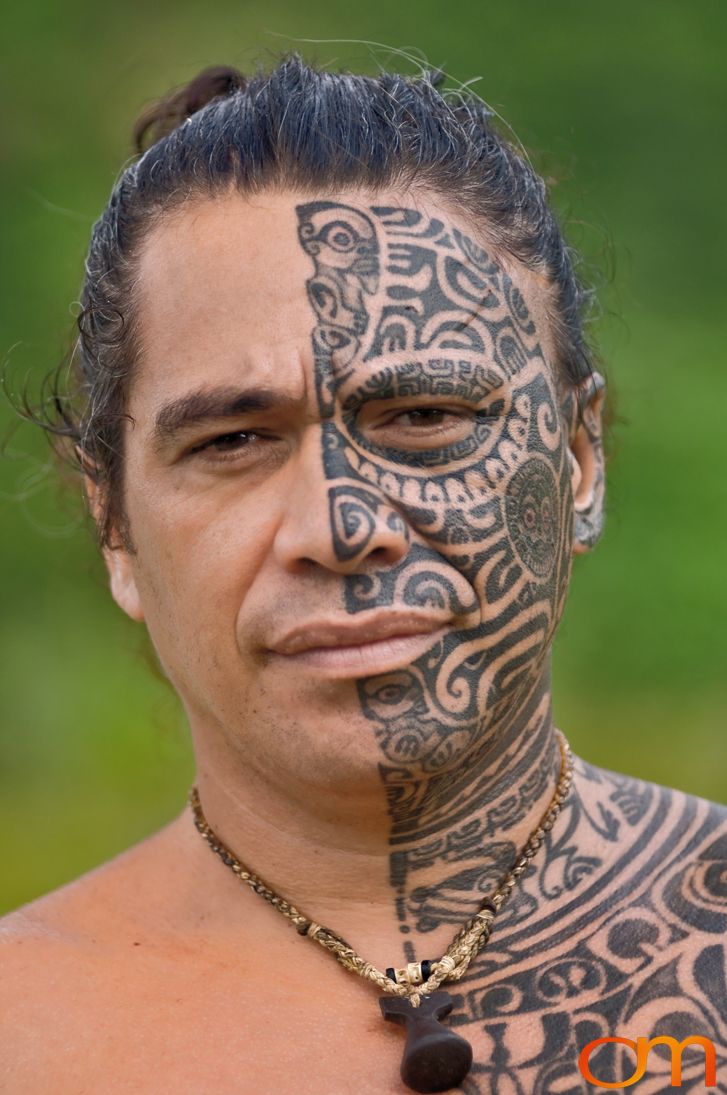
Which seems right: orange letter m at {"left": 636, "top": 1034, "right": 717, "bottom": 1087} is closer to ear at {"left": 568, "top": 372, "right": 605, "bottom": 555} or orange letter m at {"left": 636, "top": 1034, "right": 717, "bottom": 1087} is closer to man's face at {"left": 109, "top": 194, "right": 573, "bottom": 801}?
man's face at {"left": 109, "top": 194, "right": 573, "bottom": 801}

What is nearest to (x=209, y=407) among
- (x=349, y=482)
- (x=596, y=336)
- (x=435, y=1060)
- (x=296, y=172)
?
(x=349, y=482)

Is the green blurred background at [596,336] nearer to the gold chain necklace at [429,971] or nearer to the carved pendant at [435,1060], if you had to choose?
the gold chain necklace at [429,971]

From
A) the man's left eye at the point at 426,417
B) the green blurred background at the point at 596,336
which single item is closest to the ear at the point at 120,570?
the man's left eye at the point at 426,417

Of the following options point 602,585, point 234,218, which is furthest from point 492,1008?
point 602,585

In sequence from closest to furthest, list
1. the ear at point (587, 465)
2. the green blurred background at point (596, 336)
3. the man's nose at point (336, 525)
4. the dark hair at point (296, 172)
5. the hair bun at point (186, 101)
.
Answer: the man's nose at point (336, 525), the dark hair at point (296, 172), the ear at point (587, 465), the hair bun at point (186, 101), the green blurred background at point (596, 336)

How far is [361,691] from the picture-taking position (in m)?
3.00

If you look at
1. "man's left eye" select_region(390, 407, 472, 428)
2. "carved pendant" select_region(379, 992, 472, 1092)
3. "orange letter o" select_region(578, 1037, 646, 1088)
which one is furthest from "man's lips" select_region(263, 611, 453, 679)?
"orange letter o" select_region(578, 1037, 646, 1088)

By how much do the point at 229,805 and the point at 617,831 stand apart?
0.88 m

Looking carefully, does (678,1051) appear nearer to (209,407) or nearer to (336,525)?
(336,525)

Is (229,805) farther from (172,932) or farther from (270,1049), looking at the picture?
(270,1049)

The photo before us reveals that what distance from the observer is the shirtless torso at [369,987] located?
2945 mm

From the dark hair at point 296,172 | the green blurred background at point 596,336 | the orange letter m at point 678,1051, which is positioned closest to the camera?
the orange letter m at point 678,1051

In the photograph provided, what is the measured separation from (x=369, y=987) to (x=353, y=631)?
2.52ft

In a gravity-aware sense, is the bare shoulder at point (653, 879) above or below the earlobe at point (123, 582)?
below
